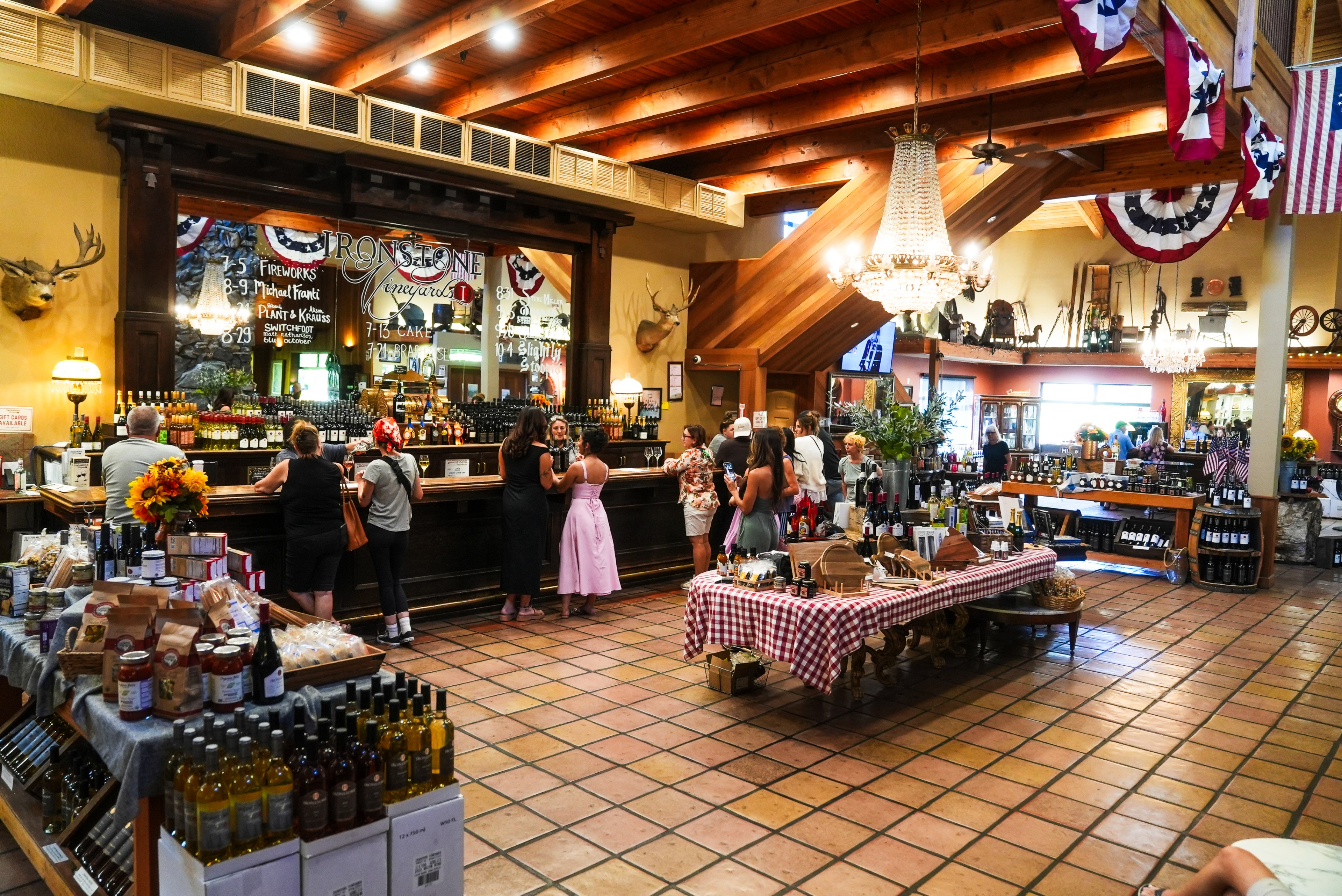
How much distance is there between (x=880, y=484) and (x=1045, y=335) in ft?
52.1

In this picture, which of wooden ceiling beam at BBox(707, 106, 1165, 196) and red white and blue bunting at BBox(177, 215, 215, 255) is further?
wooden ceiling beam at BBox(707, 106, 1165, 196)

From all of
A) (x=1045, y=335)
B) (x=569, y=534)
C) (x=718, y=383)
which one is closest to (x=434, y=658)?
(x=569, y=534)

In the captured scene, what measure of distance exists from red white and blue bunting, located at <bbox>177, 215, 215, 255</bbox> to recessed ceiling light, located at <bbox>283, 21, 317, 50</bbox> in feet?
5.80

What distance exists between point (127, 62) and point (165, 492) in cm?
452

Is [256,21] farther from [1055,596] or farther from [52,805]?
[1055,596]

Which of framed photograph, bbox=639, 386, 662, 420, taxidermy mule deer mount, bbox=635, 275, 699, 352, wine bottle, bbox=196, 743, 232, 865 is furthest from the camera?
framed photograph, bbox=639, 386, 662, 420

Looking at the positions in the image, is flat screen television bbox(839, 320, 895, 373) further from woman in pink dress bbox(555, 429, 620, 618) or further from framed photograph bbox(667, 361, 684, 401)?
woman in pink dress bbox(555, 429, 620, 618)

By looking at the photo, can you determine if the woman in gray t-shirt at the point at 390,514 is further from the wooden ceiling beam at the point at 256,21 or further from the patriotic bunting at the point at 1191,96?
the patriotic bunting at the point at 1191,96

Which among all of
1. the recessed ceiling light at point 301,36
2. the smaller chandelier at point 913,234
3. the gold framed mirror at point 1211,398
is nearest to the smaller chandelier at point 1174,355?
the gold framed mirror at point 1211,398

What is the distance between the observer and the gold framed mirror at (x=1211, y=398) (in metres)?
16.9

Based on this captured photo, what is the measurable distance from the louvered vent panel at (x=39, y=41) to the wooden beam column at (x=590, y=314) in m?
5.20

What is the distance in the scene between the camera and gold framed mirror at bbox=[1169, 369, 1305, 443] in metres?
16.9

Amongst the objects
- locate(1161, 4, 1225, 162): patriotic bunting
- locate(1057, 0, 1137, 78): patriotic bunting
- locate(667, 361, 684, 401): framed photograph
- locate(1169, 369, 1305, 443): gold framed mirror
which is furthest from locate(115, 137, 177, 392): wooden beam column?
locate(1169, 369, 1305, 443): gold framed mirror

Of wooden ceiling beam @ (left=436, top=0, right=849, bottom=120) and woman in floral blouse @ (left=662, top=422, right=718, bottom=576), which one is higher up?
wooden ceiling beam @ (left=436, top=0, right=849, bottom=120)
